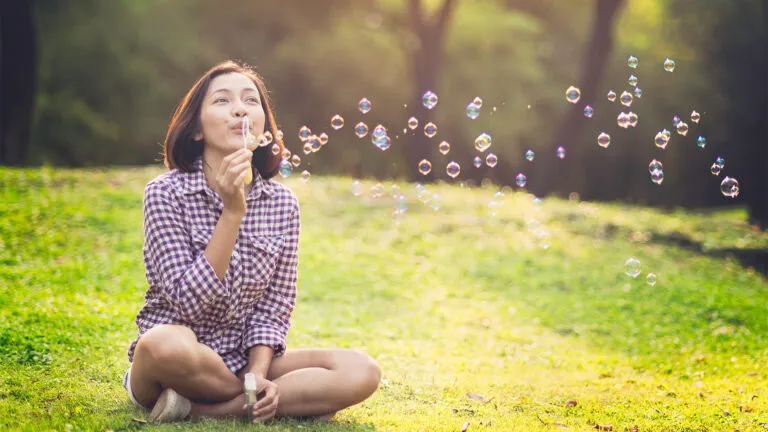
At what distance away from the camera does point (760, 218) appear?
14.5m

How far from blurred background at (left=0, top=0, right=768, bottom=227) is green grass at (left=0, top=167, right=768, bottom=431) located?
17.3 ft

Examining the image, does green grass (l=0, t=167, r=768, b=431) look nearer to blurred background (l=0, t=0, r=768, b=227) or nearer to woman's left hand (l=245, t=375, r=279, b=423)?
woman's left hand (l=245, t=375, r=279, b=423)

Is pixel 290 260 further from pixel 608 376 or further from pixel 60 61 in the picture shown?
pixel 60 61

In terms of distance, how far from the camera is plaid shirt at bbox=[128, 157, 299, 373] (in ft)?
12.5

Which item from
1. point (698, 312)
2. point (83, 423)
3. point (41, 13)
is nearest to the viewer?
point (83, 423)

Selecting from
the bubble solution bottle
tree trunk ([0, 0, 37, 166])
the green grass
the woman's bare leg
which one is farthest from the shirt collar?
tree trunk ([0, 0, 37, 166])

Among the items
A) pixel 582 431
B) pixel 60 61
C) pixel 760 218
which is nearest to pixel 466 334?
pixel 582 431

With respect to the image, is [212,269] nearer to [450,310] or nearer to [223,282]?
[223,282]

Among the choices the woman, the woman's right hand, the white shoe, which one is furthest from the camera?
the white shoe

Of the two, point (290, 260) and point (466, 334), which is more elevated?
point (290, 260)

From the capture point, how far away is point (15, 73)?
49.0 ft

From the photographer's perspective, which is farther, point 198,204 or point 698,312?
point 698,312

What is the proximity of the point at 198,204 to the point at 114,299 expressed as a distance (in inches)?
158

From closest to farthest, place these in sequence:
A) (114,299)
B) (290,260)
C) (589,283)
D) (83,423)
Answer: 1. (83,423)
2. (290,260)
3. (114,299)
4. (589,283)
